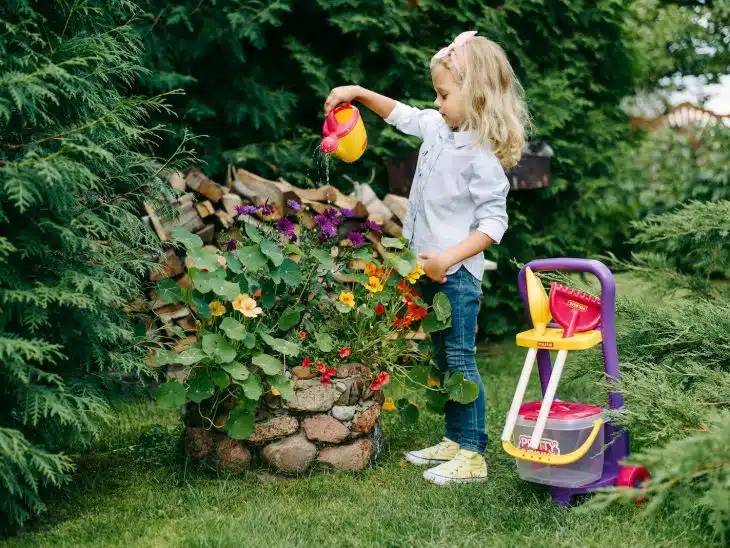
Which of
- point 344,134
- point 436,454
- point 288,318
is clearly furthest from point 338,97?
point 436,454

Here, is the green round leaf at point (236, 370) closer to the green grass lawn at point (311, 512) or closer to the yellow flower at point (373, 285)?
the green grass lawn at point (311, 512)

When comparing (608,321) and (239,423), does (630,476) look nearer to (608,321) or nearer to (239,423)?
(608,321)

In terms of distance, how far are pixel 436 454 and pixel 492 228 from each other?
898mm

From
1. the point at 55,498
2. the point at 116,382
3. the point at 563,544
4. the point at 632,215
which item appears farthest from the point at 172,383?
the point at 632,215

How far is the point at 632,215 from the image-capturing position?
20.7 feet

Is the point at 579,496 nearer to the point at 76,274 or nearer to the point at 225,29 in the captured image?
the point at 76,274

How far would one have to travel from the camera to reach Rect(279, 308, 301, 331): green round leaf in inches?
115

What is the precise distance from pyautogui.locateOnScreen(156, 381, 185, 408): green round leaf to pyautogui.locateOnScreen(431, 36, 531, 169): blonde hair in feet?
4.48

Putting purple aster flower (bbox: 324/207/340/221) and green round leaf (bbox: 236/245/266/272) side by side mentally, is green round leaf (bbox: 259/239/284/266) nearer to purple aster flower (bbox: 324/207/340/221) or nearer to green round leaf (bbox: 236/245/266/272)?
green round leaf (bbox: 236/245/266/272)

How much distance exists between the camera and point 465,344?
10.2ft

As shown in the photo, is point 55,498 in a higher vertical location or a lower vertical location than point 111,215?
lower

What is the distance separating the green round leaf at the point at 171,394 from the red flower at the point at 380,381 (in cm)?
70

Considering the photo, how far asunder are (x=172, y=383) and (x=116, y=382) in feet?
0.67

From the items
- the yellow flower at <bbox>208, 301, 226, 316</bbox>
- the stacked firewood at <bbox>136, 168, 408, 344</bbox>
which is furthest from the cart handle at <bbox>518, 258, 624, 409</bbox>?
the stacked firewood at <bbox>136, 168, 408, 344</bbox>
